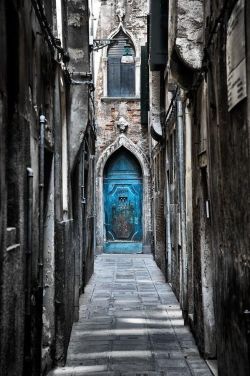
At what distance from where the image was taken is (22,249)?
4152 mm

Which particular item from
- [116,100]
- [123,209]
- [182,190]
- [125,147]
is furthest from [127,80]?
[182,190]

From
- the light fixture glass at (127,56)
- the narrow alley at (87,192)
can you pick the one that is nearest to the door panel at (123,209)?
the light fixture glass at (127,56)

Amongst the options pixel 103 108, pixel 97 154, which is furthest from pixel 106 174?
pixel 103 108

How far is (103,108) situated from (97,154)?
68.4 inches

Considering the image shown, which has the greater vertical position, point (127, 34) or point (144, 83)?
point (127, 34)

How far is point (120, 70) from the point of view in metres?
20.4

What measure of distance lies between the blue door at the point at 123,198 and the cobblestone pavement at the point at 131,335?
7337mm

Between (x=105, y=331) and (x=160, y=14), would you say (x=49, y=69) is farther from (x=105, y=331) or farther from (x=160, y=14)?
(x=160, y=14)

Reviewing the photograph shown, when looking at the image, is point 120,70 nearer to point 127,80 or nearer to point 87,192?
point 127,80

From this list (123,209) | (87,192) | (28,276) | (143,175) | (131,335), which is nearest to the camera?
(28,276)

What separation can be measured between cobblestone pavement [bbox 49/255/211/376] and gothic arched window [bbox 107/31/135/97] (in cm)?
948

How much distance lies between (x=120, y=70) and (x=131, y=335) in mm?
14281

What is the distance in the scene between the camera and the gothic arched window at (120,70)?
20.2 m

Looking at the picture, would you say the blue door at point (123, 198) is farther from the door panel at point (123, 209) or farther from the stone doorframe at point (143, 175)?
the stone doorframe at point (143, 175)
